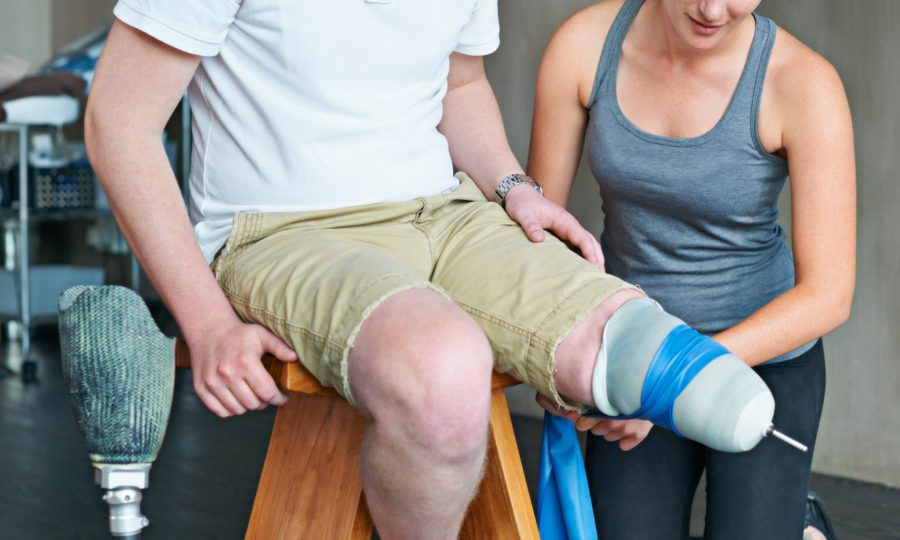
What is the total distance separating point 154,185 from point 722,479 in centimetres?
81

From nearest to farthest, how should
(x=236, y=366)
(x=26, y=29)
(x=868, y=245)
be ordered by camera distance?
1. (x=236, y=366)
2. (x=868, y=245)
3. (x=26, y=29)

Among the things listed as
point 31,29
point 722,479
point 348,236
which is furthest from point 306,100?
point 31,29

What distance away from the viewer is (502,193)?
1.31 meters

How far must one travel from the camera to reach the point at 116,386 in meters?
1.02

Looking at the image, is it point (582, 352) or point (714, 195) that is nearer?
point (582, 352)

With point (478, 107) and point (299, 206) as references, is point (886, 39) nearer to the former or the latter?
point (478, 107)

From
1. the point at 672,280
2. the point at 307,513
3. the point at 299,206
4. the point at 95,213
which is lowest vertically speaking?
the point at 95,213

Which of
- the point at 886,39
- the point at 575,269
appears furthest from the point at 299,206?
the point at 886,39

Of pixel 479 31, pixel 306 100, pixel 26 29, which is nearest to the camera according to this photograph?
pixel 306 100

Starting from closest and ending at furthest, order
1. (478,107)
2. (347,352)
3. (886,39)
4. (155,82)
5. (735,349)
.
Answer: (347,352) < (155,82) < (735,349) < (478,107) < (886,39)

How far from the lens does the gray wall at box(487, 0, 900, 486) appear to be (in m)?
2.27

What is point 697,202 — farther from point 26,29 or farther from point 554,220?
point 26,29

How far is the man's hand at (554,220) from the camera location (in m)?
1.25

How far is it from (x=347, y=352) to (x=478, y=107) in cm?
53
